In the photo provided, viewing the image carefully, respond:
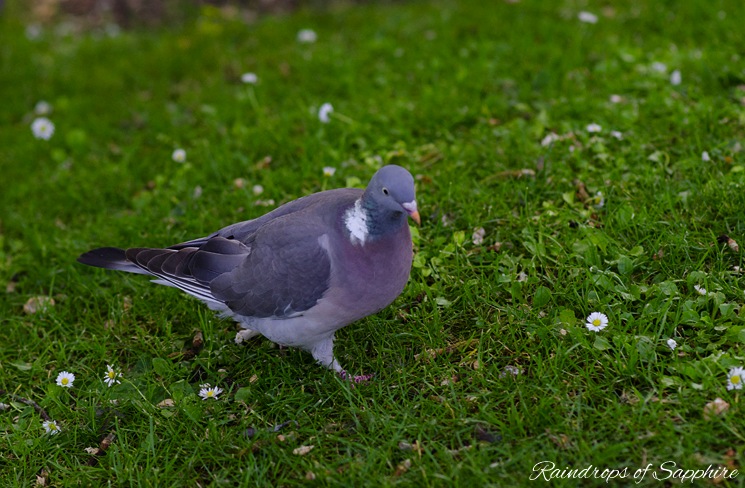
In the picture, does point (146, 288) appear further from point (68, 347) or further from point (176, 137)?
point (176, 137)

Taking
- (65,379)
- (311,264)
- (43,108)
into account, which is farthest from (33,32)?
(311,264)

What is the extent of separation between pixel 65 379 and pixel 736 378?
3.02 metres

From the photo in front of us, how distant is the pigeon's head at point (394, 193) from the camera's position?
2.85 meters

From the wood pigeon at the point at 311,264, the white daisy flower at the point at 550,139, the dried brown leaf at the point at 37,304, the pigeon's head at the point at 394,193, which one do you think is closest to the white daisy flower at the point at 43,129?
the dried brown leaf at the point at 37,304

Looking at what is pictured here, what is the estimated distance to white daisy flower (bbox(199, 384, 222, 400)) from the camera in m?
3.30

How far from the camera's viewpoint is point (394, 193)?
286cm

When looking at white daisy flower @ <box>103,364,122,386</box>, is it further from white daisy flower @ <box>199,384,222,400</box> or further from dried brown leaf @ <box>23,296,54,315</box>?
dried brown leaf @ <box>23,296,54,315</box>

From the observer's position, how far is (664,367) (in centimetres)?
294

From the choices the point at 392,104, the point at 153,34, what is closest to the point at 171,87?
the point at 153,34

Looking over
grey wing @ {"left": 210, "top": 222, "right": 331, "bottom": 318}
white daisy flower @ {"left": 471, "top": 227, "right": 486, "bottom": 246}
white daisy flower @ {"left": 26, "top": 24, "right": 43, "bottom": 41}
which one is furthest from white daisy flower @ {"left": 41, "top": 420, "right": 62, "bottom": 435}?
white daisy flower @ {"left": 26, "top": 24, "right": 43, "bottom": 41}

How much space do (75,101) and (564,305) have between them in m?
4.65

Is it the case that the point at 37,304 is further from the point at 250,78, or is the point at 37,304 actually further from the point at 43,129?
the point at 250,78

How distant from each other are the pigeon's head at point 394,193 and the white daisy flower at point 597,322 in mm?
936

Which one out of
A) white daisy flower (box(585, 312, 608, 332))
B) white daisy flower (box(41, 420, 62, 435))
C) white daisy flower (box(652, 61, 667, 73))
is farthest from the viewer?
white daisy flower (box(652, 61, 667, 73))
